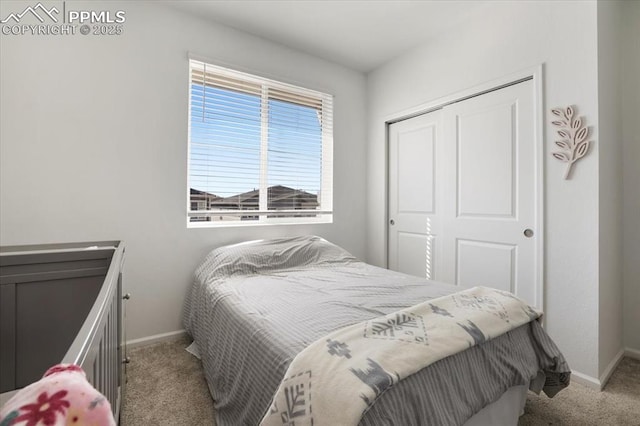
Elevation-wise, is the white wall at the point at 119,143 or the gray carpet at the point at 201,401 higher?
the white wall at the point at 119,143

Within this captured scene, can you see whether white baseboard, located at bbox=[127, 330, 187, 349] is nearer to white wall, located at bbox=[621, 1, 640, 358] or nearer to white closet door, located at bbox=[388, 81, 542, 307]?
white closet door, located at bbox=[388, 81, 542, 307]

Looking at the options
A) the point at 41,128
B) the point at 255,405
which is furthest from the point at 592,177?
the point at 41,128

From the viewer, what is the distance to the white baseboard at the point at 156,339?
89.2 inches

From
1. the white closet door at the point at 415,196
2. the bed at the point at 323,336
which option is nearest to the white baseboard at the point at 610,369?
the bed at the point at 323,336

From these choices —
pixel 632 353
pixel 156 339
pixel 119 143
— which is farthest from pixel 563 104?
pixel 156 339

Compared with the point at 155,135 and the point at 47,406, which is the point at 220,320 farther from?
the point at 155,135

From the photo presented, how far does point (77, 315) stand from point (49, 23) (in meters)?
2.01

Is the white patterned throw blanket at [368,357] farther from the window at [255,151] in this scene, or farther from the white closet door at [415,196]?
the window at [255,151]

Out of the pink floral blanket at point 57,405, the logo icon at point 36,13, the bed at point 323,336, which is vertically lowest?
the bed at point 323,336

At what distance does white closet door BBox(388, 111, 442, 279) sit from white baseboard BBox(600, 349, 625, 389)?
4.11ft

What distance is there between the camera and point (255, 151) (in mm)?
2846

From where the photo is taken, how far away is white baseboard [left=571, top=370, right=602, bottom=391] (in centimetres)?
183

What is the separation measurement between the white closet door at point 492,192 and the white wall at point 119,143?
1.81 m

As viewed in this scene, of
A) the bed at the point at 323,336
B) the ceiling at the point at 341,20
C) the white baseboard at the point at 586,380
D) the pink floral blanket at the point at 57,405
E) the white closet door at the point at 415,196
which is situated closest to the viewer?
the pink floral blanket at the point at 57,405
